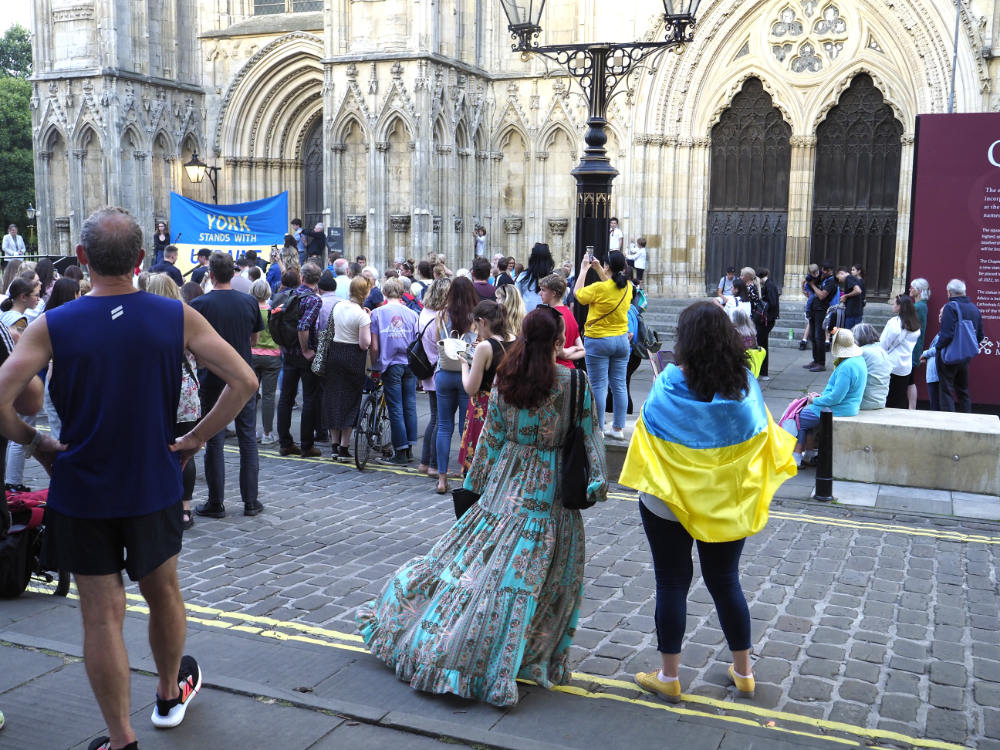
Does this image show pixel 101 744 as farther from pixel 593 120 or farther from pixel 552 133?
pixel 552 133

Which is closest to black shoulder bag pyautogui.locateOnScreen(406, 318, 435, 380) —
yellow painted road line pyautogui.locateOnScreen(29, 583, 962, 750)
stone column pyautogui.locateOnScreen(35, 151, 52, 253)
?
yellow painted road line pyautogui.locateOnScreen(29, 583, 962, 750)

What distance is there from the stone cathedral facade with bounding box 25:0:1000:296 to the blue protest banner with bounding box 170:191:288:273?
6038 mm

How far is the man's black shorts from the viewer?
341 cm

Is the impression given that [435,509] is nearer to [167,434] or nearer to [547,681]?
[547,681]

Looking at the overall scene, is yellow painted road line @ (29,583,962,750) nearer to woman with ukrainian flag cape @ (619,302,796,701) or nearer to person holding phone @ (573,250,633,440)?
woman with ukrainian flag cape @ (619,302,796,701)

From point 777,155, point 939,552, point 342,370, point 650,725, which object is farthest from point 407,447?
point 777,155

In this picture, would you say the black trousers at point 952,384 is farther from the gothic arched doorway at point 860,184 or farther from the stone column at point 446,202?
the stone column at point 446,202

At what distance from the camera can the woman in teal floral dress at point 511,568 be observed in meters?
4.26

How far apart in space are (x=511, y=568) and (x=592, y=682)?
76 cm

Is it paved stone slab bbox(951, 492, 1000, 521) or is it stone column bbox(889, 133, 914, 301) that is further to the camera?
stone column bbox(889, 133, 914, 301)

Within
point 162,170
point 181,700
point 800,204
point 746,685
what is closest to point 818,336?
point 800,204

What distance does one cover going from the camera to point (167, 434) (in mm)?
3574

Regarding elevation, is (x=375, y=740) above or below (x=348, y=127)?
below

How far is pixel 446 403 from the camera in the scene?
8328 millimetres
